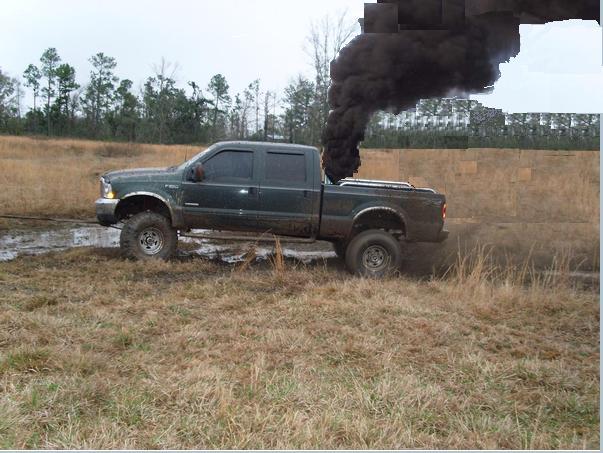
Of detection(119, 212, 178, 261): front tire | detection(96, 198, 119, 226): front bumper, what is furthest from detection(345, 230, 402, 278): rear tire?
detection(96, 198, 119, 226): front bumper

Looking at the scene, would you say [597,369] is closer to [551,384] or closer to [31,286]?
[551,384]

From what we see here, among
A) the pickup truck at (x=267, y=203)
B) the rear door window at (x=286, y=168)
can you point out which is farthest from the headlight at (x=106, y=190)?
the rear door window at (x=286, y=168)

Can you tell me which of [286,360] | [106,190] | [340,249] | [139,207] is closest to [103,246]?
[139,207]

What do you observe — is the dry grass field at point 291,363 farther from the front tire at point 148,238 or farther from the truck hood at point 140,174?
the truck hood at point 140,174

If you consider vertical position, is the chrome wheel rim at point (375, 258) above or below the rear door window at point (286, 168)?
below

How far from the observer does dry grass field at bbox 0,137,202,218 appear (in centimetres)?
1213

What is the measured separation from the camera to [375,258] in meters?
8.04

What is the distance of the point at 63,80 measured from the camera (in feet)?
29.2

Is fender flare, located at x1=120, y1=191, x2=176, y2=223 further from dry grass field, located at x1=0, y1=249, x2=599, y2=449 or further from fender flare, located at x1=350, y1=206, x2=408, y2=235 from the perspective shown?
fender flare, located at x1=350, y1=206, x2=408, y2=235

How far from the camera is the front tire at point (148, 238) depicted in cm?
789

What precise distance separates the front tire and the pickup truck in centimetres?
1

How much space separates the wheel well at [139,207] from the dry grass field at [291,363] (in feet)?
4.01

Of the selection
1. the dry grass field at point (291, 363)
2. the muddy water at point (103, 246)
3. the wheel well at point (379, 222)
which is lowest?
the dry grass field at point (291, 363)

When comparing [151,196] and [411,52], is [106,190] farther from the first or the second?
[411,52]
